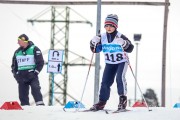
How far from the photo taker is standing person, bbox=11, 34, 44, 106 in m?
12.5

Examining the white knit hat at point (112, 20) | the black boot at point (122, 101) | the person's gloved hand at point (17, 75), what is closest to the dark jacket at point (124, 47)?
the white knit hat at point (112, 20)

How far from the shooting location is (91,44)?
9.19m

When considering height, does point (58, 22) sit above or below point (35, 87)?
above

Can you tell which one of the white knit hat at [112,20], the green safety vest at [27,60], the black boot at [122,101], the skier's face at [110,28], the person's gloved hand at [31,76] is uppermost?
the white knit hat at [112,20]

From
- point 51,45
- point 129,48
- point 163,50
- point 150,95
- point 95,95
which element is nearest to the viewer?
point 129,48

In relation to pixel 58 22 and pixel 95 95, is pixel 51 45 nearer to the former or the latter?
pixel 58 22

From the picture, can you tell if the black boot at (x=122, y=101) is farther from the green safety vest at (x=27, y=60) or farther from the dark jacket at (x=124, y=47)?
the green safety vest at (x=27, y=60)

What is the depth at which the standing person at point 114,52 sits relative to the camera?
350 inches

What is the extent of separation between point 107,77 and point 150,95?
6150 cm

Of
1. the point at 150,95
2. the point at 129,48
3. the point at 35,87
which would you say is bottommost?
the point at 150,95

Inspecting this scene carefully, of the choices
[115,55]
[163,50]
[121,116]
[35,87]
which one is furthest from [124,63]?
[163,50]

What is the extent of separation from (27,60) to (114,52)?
3.97m

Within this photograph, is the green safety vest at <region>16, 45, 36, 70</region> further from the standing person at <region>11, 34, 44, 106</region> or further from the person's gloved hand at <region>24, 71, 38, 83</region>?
the person's gloved hand at <region>24, 71, 38, 83</region>

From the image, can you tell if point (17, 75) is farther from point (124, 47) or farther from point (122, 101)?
point (124, 47)
